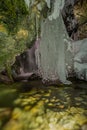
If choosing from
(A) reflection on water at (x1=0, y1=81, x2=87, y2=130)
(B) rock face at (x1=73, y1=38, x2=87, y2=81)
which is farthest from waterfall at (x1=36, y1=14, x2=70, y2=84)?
(B) rock face at (x1=73, y1=38, x2=87, y2=81)

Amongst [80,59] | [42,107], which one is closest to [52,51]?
[80,59]

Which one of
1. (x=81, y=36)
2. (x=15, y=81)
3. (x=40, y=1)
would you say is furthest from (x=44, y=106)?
(x=81, y=36)

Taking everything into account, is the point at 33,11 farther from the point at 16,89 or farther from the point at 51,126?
the point at 51,126

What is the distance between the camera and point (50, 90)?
534 centimetres

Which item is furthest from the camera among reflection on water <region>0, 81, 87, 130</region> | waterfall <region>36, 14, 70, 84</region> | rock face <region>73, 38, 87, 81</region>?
rock face <region>73, 38, 87, 81</region>


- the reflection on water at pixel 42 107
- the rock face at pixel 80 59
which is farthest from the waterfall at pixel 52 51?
the rock face at pixel 80 59

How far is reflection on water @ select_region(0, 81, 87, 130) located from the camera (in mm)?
3781

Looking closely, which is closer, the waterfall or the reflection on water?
the reflection on water

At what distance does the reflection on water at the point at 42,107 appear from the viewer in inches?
149

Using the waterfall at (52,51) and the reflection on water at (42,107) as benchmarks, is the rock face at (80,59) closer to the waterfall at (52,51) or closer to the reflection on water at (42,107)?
the waterfall at (52,51)

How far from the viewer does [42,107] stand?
438 centimetres

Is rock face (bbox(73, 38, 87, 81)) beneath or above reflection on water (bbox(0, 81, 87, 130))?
above

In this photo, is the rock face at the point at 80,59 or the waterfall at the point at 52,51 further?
the rock face at the point at 80,59

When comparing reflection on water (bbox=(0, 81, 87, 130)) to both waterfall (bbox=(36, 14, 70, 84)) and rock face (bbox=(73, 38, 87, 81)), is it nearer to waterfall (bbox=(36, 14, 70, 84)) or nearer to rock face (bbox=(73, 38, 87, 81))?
waterfall (bbox=(36, 14, 70, 84))
